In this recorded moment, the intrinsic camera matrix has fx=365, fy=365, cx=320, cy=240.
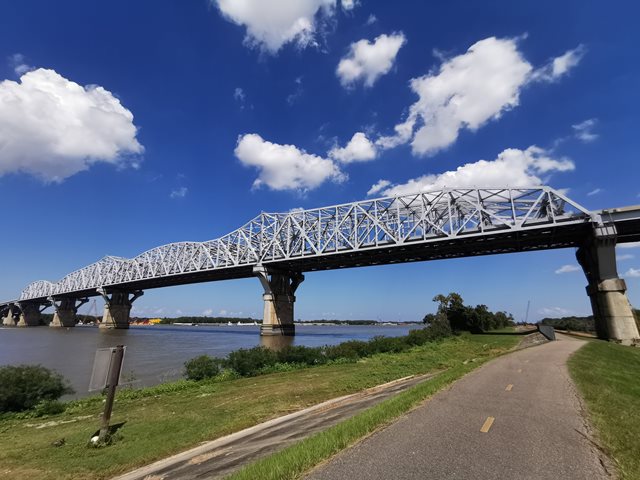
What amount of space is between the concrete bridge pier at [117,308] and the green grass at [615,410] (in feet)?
507

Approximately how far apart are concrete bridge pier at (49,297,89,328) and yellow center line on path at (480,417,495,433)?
196935 millimetres

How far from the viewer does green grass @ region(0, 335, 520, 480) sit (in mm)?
8922

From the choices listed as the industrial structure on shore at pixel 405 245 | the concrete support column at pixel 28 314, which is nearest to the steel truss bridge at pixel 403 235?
the industrial structure on shore at pixel 405 245

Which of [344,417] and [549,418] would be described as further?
[344,417]

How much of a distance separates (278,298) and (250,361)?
72.6m

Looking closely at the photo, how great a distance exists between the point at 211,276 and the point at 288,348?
311 ft

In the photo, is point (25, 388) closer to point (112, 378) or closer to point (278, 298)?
point (112, 378)

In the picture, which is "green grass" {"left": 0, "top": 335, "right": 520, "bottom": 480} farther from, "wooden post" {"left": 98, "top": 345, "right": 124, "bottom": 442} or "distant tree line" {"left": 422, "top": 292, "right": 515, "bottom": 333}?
"distant tree line" {"left": 422, "top": 292, "right": 515, "bottom": 333}

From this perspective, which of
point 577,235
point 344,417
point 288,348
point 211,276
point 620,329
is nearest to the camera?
point 344,417

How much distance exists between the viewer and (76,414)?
15070 mm

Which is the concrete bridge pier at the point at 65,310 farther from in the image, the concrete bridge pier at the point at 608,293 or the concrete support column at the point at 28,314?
the concrete bridge pier at the point at 608,293

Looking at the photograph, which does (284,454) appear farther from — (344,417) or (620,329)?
(620,329)

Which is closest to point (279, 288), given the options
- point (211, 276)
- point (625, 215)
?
point (211, 276)

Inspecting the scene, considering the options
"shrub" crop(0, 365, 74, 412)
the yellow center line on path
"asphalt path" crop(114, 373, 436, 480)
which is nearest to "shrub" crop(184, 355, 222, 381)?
"shrub" crop(0, 365, 74, 412)
